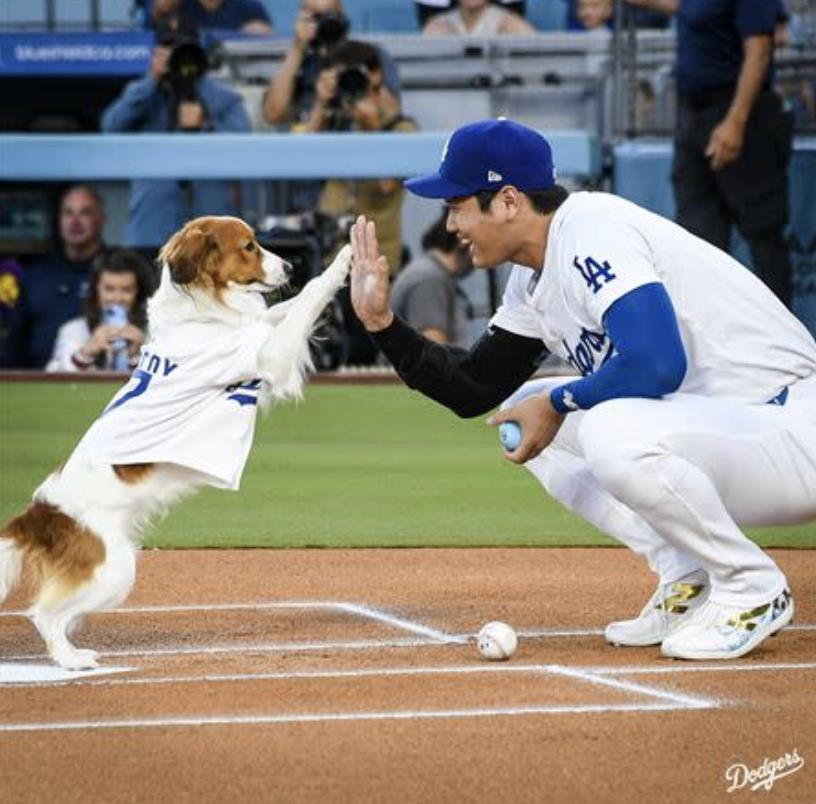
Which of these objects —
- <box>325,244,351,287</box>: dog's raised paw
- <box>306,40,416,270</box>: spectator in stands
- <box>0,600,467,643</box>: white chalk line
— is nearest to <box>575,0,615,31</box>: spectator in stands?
<box>306,40,416,270</box>: spectator in stands

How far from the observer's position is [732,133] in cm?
1318

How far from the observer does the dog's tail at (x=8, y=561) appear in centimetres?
605

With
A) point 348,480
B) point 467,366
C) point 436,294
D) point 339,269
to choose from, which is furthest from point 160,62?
point 467,366

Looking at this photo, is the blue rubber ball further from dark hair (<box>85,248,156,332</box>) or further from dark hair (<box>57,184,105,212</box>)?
dark hair (<box>57,184,105,212</box>)

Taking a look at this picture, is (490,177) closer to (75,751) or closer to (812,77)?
(75,751)

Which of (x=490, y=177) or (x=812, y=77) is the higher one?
(x=490, y=177)

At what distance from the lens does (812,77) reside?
50.8ft

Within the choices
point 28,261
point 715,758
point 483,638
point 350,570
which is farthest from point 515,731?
point 28,261

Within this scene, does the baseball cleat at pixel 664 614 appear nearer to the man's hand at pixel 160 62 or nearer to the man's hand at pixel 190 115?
the man's hand at pixel 160 62

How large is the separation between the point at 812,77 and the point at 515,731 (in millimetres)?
11126

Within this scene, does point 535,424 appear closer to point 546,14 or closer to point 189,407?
point 189,407

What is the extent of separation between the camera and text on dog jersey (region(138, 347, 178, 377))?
634cm

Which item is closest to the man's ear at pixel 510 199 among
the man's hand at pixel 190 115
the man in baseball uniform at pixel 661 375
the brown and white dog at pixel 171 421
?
the man in baseball uniform at pixel 661 375

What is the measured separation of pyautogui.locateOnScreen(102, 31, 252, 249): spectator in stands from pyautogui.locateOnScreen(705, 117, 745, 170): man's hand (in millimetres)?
4291
